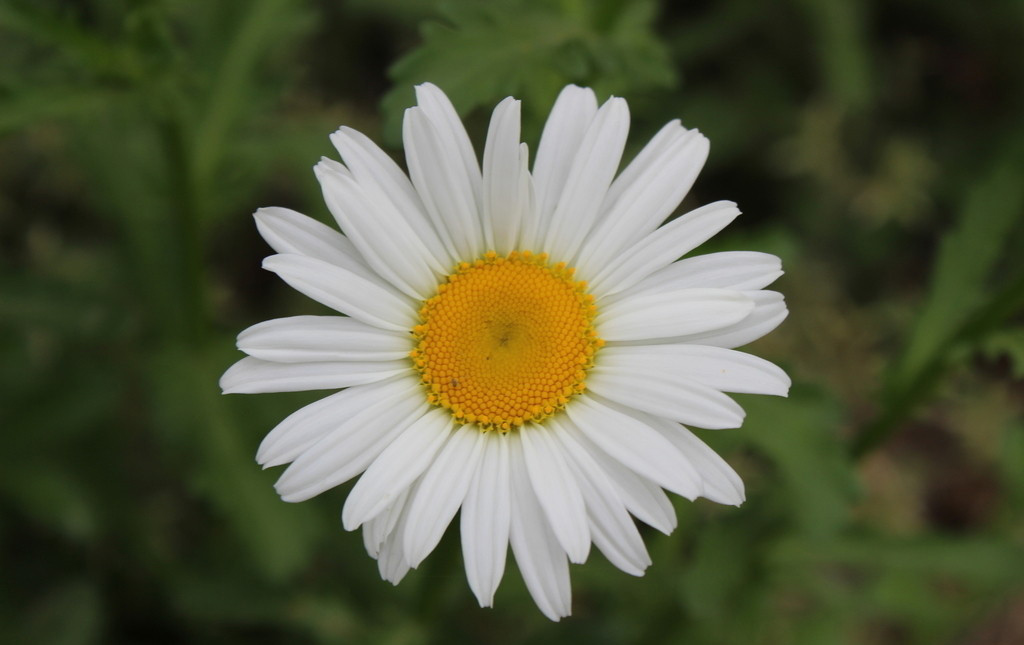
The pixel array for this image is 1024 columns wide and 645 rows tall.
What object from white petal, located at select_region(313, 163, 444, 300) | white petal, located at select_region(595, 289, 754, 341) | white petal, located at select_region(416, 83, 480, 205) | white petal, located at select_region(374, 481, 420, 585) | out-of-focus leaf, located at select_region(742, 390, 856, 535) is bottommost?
out-of-focus leaf, located at select_region(742, 390, 856, 535)

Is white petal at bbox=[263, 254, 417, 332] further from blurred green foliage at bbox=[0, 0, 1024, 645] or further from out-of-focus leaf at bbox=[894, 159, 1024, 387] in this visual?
out-of-focus leaf at bbox=[894, 159, 1024, 387]

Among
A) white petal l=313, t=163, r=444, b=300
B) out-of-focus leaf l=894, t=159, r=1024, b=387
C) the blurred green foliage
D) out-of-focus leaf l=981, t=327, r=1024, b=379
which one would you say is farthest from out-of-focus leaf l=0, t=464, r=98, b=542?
out-of-focus leaf l=981, t=327, r=1024, b=379

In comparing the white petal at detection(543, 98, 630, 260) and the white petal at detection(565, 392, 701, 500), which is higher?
the white petal at detection(543, 98, 630, 260)

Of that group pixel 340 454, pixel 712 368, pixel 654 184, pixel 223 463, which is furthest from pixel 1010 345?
pixel 223 463

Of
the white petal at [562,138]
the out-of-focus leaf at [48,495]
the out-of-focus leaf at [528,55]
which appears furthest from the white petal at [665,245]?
the out-of-focus leaf at [48,495]

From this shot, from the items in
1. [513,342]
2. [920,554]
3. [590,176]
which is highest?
[590,176]

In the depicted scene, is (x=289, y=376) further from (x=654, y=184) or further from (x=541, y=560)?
(x=654, y=184)

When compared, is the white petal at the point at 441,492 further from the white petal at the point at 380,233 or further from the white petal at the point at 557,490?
the white petal at the point at 380,233
